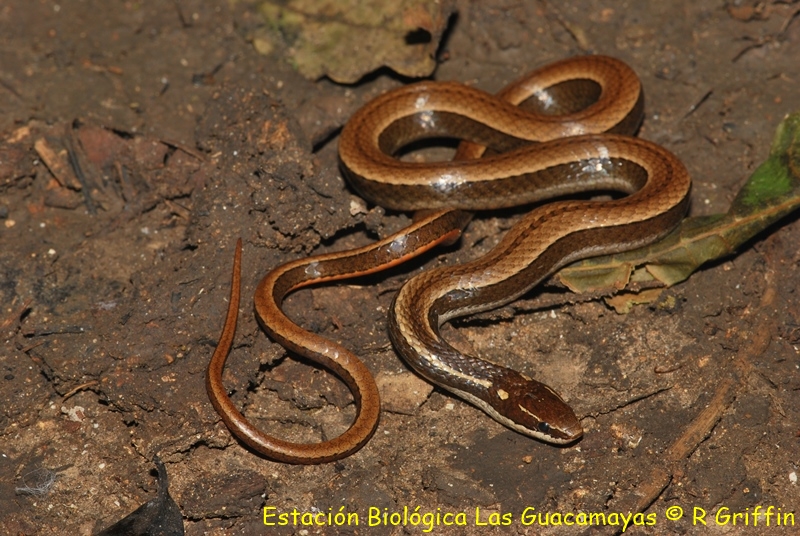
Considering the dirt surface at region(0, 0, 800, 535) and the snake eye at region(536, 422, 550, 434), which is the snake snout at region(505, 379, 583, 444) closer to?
the snake eye at region(536, 422, 550, 434)

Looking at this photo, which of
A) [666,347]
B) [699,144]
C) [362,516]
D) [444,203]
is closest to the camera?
[362,516]

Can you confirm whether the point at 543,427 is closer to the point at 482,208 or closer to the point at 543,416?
the point at 543,416

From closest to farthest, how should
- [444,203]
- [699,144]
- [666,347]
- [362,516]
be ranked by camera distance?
[362,516], [666,347], [444,203], [699,144]

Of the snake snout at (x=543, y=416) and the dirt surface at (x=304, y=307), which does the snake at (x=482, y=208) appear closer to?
the snake snout at (x=543, y=416)

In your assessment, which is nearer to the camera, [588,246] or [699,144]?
[588,246]

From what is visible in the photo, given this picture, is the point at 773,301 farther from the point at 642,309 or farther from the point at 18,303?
the point at 18,303

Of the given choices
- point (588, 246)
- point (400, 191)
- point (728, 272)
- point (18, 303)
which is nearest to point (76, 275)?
point (18, 303)
